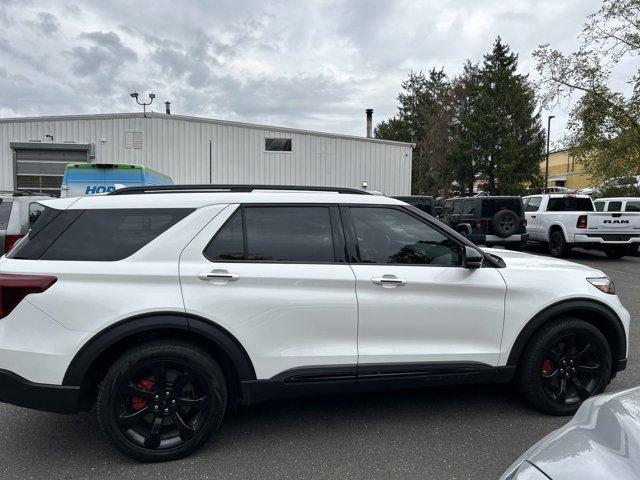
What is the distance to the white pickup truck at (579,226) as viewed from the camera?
1281cm

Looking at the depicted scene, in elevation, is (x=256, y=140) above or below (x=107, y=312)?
above

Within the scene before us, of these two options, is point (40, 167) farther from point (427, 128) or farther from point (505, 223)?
point (427, 128)

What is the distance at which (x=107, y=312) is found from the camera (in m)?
2.84

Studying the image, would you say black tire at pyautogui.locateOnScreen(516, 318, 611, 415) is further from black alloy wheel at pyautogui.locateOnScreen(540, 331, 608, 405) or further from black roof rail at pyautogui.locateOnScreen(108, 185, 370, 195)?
black roof rail at pyautogui.locateOnScreen(108, 185, 370, 195)

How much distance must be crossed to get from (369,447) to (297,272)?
4.12 ft

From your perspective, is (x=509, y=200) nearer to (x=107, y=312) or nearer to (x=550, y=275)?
(x=550, y=275)

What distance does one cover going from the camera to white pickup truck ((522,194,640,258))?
12.8 m

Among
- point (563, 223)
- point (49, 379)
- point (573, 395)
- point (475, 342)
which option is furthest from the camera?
point (563, 223)

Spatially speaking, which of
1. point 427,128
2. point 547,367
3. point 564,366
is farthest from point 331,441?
point 427,128

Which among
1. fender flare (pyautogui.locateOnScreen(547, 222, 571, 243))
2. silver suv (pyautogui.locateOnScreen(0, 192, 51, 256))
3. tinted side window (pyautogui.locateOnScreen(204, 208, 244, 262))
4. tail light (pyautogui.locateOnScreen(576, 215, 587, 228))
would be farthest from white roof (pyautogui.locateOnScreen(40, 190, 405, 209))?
fender flare (pyautogui.locateOnScreen(547, 222, 571, 243))

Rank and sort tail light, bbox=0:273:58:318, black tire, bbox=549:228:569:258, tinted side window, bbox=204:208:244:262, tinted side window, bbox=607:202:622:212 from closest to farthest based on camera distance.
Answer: tail light, bbox=0:273:58:318
tinted side window, bbox=204:208:244:262
black tire, bbox=549:228:569:258
tinted side window, bbox=607:202:622:212

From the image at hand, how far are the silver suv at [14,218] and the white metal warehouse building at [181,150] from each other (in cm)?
1179

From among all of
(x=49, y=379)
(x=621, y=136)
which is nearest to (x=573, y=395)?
(x=49, y=379)

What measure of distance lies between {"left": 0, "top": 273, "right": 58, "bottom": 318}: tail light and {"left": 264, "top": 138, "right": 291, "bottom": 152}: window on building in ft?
58.8
